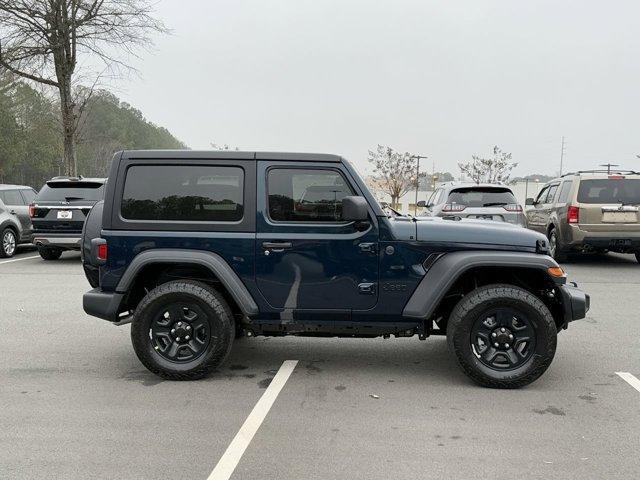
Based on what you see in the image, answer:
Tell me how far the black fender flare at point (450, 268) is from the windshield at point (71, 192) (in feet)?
30.8

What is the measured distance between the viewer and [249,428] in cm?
393

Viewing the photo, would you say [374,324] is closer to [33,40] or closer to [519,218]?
[519,218]

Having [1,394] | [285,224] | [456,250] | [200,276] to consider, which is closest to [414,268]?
[456,250]

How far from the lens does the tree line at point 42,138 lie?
58000 mm

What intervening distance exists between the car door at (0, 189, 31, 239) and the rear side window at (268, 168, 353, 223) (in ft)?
35.7

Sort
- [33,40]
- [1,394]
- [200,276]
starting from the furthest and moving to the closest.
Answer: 1. [33,40]
2. [200,276]
3. [1,394]

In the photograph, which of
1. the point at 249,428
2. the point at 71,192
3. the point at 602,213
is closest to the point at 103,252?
the point at 249,428

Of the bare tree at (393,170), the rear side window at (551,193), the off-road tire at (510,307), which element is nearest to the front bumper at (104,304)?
the off-road tire at (510,307)

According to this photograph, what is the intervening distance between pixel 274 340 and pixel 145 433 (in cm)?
249

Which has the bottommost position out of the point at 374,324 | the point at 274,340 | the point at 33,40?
the point at 274,340

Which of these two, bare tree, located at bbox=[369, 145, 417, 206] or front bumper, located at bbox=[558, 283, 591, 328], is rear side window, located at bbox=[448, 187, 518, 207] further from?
bare tree, located at bbox=[369, 145, 417, 206]

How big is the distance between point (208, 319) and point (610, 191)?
9355 mm

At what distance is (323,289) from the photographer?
4754 mm

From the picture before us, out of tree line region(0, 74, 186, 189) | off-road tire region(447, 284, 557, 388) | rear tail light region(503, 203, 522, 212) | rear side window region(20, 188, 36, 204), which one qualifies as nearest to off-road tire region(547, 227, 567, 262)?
rear tail light region(503, 203, 522, 212)
